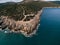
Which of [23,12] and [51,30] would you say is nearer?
[51,30]

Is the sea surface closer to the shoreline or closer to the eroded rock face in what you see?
the shoreline

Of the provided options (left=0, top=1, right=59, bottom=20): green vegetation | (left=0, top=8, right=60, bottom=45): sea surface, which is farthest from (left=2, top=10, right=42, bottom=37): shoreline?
(left=0, top=1, right=59, bottom=20): green vegetation

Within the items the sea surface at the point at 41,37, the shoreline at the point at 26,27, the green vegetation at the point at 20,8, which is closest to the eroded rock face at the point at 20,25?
the shoreline at the point at 26,27

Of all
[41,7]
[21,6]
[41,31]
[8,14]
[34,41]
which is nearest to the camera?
[34,41]

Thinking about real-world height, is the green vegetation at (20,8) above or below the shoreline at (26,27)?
above

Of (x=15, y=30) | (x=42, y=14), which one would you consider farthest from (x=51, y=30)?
(x=42, y=14)

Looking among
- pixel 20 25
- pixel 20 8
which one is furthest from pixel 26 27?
pixel 20 8

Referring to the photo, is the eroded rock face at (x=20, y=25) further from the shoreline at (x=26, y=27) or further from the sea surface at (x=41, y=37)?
the sea surface at (x=41, y=37)

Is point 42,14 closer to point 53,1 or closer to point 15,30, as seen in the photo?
point 53,1
